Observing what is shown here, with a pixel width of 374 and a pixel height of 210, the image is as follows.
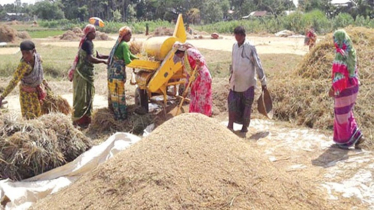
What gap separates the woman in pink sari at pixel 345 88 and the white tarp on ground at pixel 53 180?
7.76 ft

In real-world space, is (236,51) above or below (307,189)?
above

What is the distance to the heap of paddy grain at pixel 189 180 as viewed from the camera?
2.80m

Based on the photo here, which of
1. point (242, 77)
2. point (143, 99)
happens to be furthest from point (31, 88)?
point (242, 77)

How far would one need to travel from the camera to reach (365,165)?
410 centimetres

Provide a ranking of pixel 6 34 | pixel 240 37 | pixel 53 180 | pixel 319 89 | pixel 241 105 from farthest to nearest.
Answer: pixel 6 34 < pixel 319 89 < pixel 241 105 < pixel 240 37 < pixel 53 180

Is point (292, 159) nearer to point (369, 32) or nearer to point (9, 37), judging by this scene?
point (369, 32)

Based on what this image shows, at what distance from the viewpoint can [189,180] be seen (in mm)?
2885

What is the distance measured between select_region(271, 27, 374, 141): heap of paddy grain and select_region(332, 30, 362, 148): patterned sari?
2.00 feet

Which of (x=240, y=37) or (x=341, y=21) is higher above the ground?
(x=240, y=37)

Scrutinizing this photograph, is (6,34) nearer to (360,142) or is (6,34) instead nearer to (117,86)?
(117,86)

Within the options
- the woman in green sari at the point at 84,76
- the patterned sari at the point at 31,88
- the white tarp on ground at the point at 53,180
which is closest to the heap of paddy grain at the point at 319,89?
the white tarp on ground at the point at 53,180

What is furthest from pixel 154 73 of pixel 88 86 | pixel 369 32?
pixel 369 32

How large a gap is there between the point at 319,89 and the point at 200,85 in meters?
2.13

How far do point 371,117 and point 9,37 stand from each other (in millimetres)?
23326
